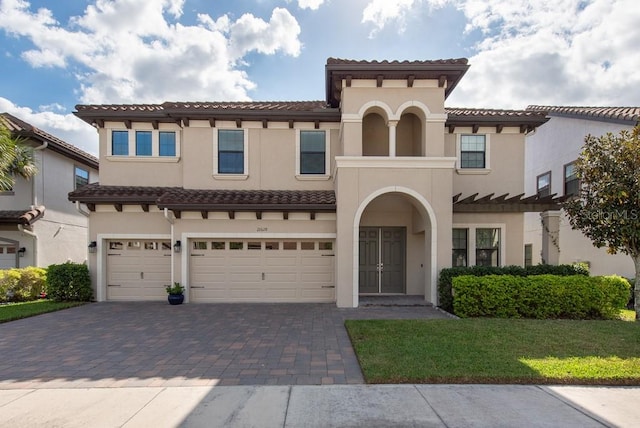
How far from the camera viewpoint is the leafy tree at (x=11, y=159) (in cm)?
959

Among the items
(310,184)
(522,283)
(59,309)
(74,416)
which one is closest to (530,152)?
(522,283)

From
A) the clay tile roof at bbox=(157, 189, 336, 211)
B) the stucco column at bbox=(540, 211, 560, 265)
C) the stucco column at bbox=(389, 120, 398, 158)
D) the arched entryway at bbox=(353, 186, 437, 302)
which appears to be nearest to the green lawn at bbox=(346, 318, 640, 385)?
the stucco column at bbox=(540, 211, 560, 265)

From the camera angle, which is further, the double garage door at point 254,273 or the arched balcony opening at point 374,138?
the arched balcony opening at point 374,138

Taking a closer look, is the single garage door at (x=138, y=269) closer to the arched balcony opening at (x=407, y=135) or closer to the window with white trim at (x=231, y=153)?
the window with white trim at (x=231, y=153)

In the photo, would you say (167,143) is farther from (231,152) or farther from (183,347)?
(183,347)

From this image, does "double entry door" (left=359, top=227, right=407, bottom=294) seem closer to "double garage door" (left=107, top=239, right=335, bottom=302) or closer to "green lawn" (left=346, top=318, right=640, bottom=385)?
"double garage door" (left=107, top=239, right=335, bottom=302)

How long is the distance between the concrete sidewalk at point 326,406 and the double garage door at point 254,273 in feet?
20.8

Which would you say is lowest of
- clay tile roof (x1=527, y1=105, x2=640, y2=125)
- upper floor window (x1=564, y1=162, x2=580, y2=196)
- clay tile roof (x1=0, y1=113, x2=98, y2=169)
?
upper floor window (x1=564, y1=162, x2=580, y2=196)

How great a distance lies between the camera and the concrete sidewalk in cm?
379

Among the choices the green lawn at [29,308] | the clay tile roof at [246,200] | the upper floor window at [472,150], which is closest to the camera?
the green lawn at [29,308]

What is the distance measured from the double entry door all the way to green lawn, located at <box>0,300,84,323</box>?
991 cm

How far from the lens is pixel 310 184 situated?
11.9m

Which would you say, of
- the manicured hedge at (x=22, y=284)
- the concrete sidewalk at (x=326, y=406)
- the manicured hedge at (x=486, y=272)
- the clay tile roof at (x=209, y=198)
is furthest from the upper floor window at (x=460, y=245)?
the manicured hedge at (x=22, y=284)

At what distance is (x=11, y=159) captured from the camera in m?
9.96
